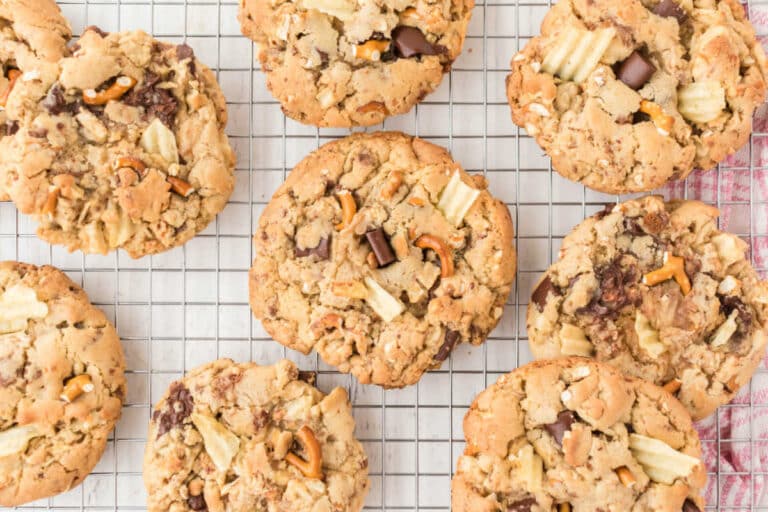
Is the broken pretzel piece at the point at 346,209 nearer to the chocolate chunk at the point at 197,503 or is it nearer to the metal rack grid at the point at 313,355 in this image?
the metal rack grid at the point at 313,355

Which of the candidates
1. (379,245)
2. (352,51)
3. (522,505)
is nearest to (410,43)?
(352,51)

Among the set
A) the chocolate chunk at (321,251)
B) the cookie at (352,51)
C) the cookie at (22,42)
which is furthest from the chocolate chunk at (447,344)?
the cookie at (22,42)

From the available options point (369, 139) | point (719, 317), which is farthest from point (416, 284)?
point (719, 317)

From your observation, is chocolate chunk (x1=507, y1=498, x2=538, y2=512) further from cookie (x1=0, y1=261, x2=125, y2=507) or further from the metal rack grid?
cookie (x1=0, y1=261, x2=125, y2=507)

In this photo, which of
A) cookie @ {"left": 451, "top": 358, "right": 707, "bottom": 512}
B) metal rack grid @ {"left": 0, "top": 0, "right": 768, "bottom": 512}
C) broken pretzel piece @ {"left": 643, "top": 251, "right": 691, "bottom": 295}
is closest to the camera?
cookie @ {"left": 451, "top": 358, "right": 707, "bottom": 512}

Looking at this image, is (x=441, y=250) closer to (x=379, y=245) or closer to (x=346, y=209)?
(x=379, y=245)

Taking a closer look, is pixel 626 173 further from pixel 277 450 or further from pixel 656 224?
pixel 277 450

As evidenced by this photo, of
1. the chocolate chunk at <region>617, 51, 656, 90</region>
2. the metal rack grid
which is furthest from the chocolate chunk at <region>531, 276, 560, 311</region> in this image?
the chocolate chunk at <region>617, 51, 656, 90</region>
